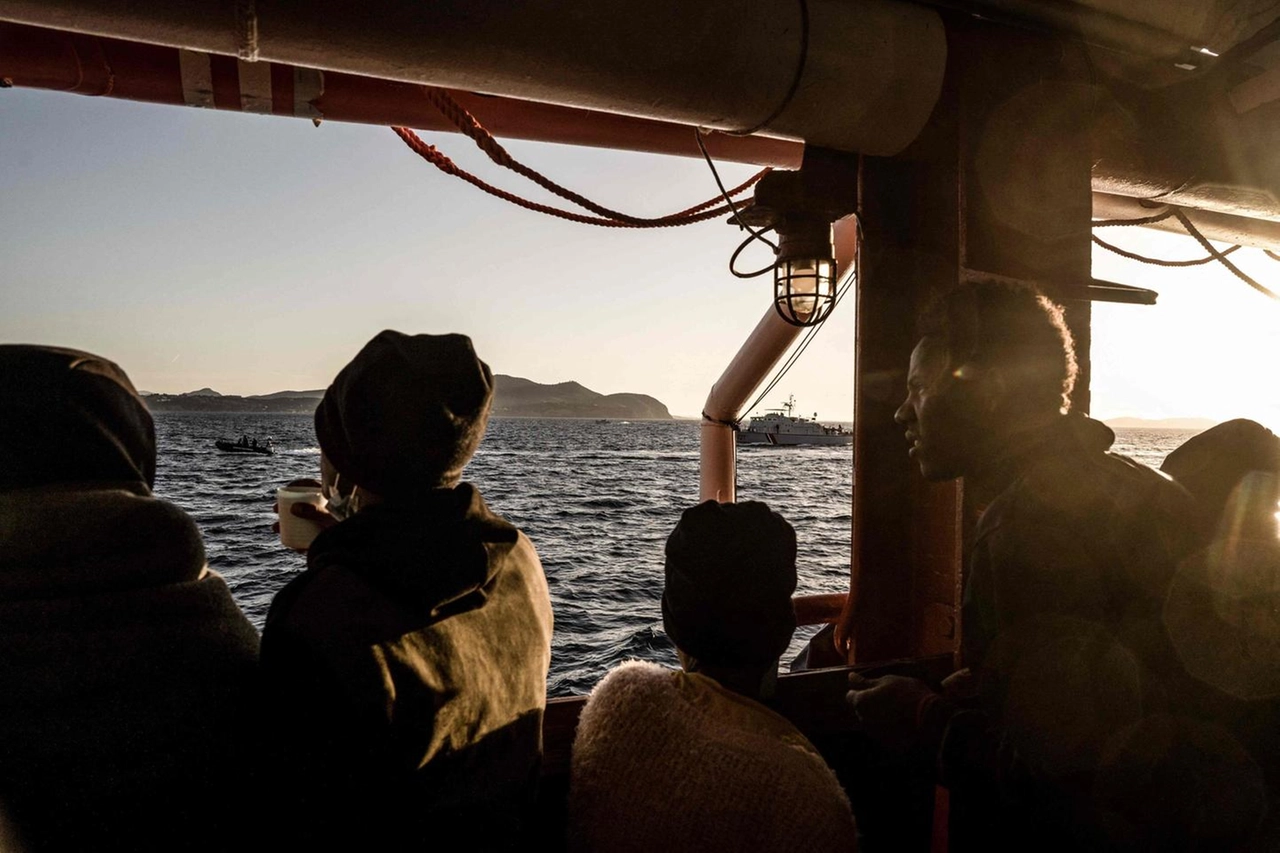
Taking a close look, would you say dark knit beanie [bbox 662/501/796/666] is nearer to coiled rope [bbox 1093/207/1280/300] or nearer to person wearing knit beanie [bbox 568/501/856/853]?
person wearing knit beanie [bbox 568/501/856/853]

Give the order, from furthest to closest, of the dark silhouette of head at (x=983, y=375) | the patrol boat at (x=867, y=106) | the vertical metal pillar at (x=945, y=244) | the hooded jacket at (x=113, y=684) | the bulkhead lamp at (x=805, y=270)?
the bulkhead lamp at (x=805, y=270) < the vertical metal pillar at (x=945, y=244) < the patrol boat at (x=867, y=106) < the dark silhouette of head at (x=983, y=375) < the hooded jacket at (x=113, y=684)

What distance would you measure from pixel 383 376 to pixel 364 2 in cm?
122

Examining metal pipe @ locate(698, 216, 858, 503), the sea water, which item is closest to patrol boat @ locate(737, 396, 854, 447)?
the sea water

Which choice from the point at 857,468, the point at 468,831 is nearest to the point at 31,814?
the point at 468,831

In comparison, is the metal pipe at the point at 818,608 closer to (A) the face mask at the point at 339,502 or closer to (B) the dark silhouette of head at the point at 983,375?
(B) the dark silhouette of head at the point at 983,375

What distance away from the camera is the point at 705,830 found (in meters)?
1.42

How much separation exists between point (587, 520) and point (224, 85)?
32.4 metres

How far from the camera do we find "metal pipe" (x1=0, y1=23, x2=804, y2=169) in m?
2.79

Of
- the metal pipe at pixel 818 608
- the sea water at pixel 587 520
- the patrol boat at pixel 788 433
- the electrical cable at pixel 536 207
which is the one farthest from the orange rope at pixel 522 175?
the patrol boat at pixel 788 433

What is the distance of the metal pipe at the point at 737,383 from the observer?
216 inches

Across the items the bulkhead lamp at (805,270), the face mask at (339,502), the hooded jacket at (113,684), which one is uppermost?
the bulkhead lamp at (805,270)

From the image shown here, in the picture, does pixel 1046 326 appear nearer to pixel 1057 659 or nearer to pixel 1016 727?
pixel 1057 659

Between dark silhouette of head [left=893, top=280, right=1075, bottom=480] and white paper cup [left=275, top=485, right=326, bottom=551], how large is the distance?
152cm

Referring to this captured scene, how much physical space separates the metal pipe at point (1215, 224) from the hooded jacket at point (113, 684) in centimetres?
483
